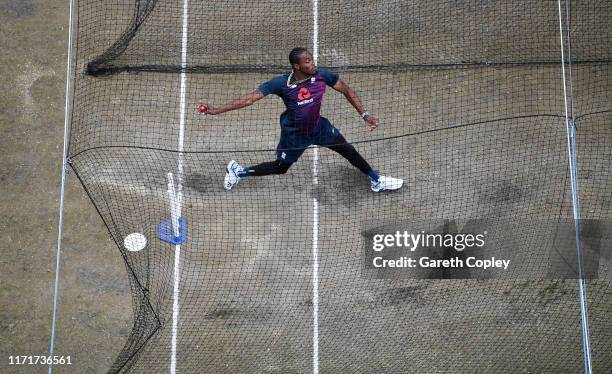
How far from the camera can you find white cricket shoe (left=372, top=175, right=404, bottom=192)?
454 inches

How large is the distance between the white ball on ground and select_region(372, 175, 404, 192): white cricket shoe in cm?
298

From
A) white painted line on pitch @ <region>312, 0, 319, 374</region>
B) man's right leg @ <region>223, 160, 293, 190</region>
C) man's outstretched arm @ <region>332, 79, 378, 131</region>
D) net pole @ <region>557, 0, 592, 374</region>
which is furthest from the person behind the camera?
man's right leg @ <region>223, 160, 293, 190</region>

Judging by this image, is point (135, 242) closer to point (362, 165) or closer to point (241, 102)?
point (241, 102)

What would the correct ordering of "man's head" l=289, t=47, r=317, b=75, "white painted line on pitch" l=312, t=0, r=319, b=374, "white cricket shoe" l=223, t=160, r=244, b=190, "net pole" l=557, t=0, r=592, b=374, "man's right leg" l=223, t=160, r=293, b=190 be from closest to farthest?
"net pole" l=557, t=0, r=592, b=374 < "man's head" l=289, t=47, r=317, b=75 < "white painted line on pitch" l=312, t=0, r=319, b=374 < "man's right leg" l=223, t=160, r=293, b=190 < "white cricket shoe" l=223, t=160, r=244, b=190

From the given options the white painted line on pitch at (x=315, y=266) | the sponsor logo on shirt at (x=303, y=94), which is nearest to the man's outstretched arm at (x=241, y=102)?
the sponsor logo on shirt at (x=303, y=94)

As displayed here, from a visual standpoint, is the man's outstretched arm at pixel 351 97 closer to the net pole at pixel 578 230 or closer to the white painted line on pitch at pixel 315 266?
the white painted line on pitch at pixel 315 266

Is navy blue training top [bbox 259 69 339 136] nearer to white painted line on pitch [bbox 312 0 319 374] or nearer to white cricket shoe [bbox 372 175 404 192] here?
white painted line on pitch [bbox 312 0 319 374]

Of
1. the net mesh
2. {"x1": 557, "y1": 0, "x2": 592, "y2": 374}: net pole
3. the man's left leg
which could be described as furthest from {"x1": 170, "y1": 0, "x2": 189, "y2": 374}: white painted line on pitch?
{"x1": 557, "y1": 0, "x2": 592, "y2": 374}: net pole

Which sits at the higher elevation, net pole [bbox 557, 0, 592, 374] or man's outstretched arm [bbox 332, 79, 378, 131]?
man's outstretched arm [bbox 332, 79, 378, 131]

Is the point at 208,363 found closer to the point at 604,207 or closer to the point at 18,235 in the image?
the point at 18,235

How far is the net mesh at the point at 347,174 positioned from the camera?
10648 mm

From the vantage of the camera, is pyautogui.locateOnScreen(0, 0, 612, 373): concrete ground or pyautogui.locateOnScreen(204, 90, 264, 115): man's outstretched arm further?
pyautogui.locateOnScreen(0, 0, 612, 373): concrete ground

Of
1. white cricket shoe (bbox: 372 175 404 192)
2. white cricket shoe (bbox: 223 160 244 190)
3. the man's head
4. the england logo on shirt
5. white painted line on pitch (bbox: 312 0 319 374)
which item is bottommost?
white painted line on pitch (bbox: 312 0 319 374)

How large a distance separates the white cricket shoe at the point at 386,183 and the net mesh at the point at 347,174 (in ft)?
0.46
